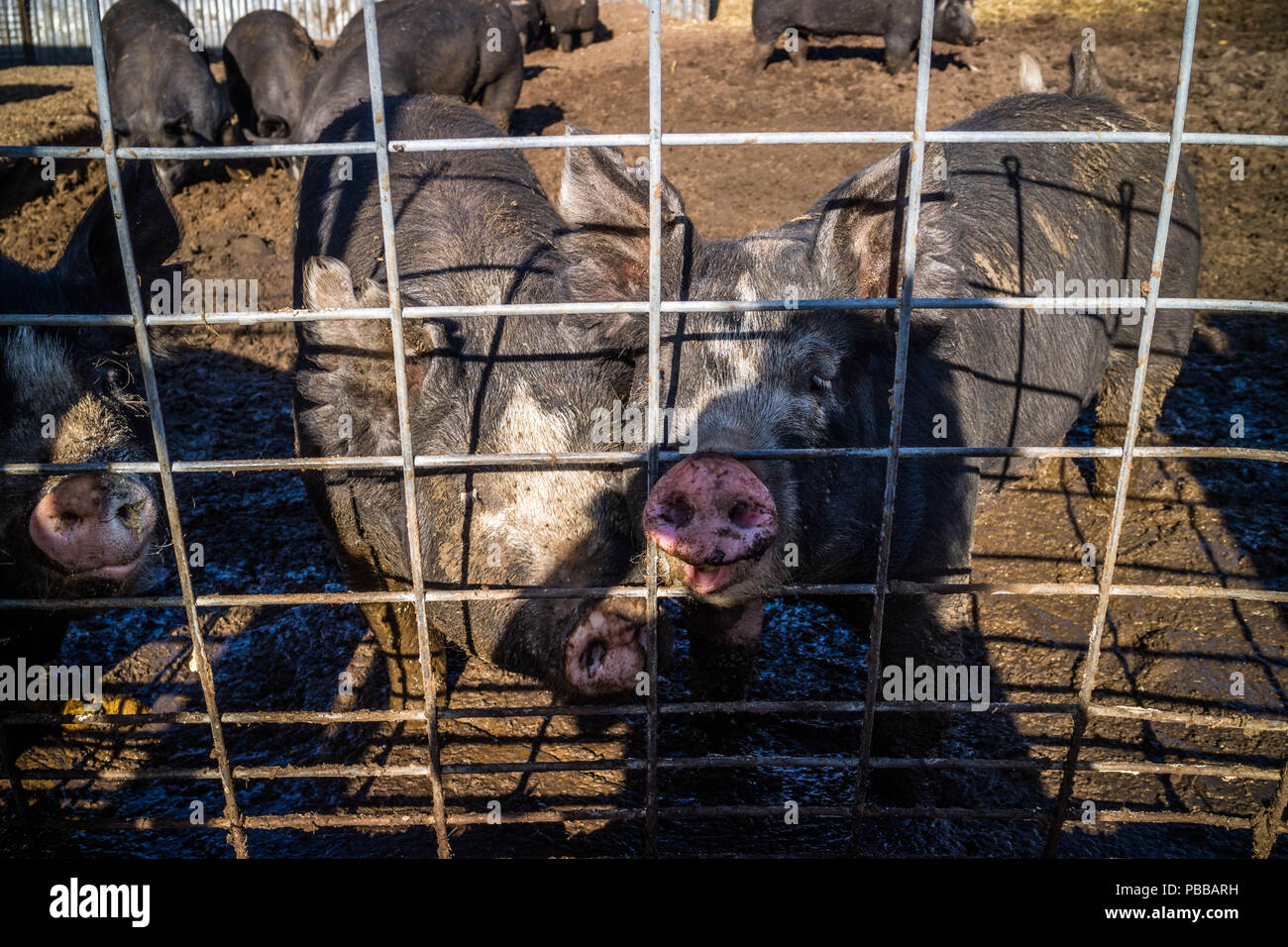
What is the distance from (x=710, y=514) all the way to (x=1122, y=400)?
388cm

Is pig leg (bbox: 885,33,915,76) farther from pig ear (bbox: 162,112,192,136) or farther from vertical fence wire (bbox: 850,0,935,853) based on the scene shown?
vertical fence wire (bbox: 850,0,935,853)

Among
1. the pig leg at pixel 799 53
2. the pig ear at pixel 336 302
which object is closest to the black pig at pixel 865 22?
the pig leg at pixel 799 53

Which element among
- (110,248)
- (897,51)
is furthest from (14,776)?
(897,51)

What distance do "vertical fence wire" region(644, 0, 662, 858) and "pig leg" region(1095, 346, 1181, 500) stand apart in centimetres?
348

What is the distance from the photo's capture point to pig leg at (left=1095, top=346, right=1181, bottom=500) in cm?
530

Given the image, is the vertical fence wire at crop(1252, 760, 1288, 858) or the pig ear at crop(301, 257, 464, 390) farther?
the pig ear at crop(301, 257, 464, 390)

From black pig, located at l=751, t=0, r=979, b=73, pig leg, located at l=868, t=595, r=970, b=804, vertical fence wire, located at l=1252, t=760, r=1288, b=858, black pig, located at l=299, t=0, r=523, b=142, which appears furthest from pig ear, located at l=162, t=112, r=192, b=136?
vertical fence wire, located at l=1252, t=760, r=1288, b=858

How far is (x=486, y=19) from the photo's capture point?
12180mm

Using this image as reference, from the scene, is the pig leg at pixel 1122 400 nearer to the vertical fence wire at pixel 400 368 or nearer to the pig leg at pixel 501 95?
the vertical fence wire at pixel 400 368

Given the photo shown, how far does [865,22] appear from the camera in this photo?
13766 mm

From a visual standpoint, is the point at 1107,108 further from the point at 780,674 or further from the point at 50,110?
the point at 50,110

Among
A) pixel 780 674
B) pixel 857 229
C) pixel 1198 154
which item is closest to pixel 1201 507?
pixel 780 674

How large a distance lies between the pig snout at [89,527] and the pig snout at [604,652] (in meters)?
1.36

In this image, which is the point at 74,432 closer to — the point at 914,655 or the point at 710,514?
the point at 710,514
